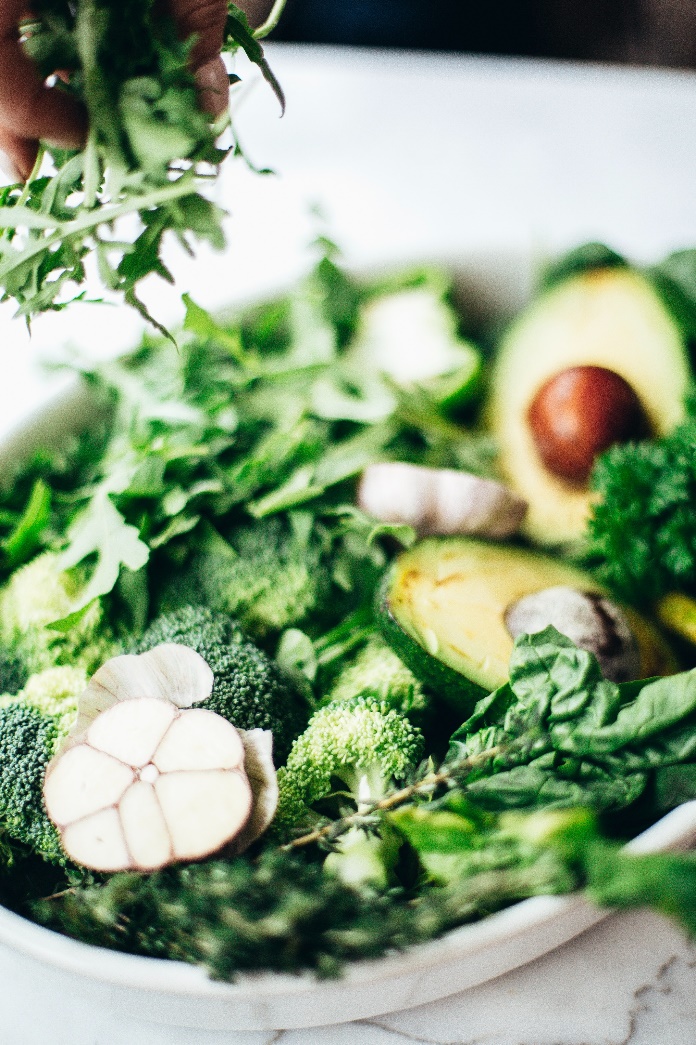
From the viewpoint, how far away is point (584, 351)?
3.24 feet

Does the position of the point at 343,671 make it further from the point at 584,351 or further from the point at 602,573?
the point at 584,351

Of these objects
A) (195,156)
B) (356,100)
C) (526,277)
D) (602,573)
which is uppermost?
(195,156)

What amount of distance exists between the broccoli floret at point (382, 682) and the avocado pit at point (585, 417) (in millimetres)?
323

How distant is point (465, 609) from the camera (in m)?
0.77

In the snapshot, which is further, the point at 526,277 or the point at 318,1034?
the point at 526,277

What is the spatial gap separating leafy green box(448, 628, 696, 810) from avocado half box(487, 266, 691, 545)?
13.2 inches

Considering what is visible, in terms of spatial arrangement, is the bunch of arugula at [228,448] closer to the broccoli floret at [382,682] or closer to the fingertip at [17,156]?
the broccoli floret at [382,682]

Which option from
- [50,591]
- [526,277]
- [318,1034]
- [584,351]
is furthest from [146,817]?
[526,277]

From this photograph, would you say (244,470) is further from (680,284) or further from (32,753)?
(680,284)

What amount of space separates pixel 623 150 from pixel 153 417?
3.08ft

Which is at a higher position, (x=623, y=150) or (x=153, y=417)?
(x=153, y=417)

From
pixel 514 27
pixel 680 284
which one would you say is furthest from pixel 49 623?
pixel 514 27

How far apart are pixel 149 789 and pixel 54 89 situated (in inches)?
17.9

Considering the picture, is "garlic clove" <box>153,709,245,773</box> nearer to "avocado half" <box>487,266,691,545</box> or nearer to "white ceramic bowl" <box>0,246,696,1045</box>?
"white ceramic bowl" <box>0,246,696,1045</box>
